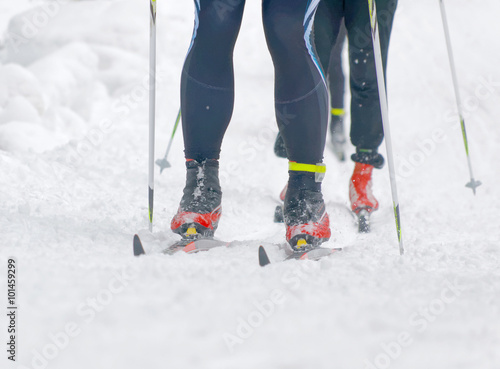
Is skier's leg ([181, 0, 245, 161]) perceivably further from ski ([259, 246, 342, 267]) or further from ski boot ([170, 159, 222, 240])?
ski ([259, 246, 342, 267])

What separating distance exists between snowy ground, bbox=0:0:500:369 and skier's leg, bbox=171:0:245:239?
19cm

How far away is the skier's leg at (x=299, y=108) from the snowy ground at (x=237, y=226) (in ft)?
0.63

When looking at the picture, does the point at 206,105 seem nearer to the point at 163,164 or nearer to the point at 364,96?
the point at 364,96

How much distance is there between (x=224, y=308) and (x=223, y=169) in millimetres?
2796

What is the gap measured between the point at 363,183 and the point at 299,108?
115 centimetres

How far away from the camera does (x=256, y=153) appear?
430 centimetres

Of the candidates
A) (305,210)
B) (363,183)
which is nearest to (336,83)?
(363,183)

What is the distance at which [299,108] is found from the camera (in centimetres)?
190

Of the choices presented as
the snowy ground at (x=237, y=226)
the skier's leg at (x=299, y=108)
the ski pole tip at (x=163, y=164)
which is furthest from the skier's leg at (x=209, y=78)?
the ski pole tip at (x=163, y=164)

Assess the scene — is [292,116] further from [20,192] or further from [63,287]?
[20,192]

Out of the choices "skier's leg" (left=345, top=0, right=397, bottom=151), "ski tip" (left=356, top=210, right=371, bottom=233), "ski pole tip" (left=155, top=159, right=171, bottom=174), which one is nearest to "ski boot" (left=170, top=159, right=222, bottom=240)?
"ski tip" (left=356, top=210, right=371, bottom=233)

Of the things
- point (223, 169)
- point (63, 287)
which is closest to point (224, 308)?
point (63, 287)

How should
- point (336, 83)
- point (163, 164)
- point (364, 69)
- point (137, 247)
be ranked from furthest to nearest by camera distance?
point (336, 83), point (163, 164), point (364, 69), point (137, 247)

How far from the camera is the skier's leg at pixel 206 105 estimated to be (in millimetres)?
1901
